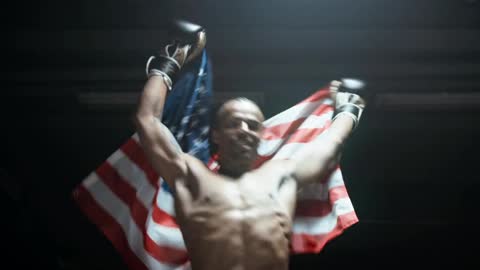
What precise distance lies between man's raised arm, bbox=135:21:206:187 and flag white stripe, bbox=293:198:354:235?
1.60 ft

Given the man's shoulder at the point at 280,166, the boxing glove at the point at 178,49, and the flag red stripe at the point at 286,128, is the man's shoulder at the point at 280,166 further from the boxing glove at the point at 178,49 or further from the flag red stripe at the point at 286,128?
the boxing glove at the point at 178,49

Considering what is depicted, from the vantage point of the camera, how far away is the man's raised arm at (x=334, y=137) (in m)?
2.00

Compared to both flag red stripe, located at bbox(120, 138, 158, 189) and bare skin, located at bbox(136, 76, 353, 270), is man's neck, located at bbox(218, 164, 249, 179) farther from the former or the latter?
flag red stripe, located at bbox(120, 138, 158, 189)

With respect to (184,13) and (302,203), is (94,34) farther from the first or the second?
(302,203)

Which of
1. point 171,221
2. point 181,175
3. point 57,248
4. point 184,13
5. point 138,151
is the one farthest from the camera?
point 57,248

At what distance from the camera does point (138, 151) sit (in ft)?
6.91

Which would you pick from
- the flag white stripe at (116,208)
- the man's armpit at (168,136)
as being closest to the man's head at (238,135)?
the man's armpit at (168,136)

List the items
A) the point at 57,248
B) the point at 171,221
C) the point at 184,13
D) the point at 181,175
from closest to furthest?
the point at 181,175 < the point at 171,221 < the point at 184,13 < the point at 57,248

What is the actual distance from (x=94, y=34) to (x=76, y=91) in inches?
12.1

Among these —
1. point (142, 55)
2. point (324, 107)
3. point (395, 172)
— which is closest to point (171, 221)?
point (324, 107)

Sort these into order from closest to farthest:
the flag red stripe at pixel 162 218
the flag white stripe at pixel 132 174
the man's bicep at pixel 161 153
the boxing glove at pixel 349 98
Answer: the man's bicep at pixel 161 153 < the flag red stripe at pixel 162 218 < the flag white stripe at pixel 132 174 < the boxing glove at pixel 349 98

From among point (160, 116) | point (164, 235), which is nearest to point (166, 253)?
point (164, 235)

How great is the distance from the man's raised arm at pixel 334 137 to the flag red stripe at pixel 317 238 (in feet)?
0.58

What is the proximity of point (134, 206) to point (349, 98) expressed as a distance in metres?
0.93
